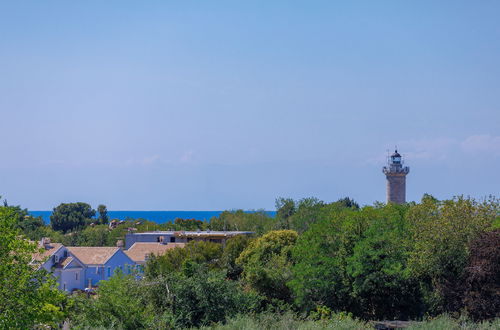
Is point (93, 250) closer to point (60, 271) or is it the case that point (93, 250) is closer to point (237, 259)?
point (60, 271)

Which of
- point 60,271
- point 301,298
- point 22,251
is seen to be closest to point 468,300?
point 301,298

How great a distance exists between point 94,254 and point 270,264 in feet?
102

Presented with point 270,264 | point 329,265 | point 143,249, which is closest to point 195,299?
point 329,265

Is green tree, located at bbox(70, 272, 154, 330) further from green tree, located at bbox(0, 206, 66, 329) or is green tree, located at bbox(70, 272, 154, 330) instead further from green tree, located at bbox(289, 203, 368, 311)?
green tree, located at bbox(289, 203, 368, 311)

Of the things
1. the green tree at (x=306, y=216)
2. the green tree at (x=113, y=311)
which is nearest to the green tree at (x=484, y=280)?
the green tree at (x=113, y=311)

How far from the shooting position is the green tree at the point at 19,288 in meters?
18.2

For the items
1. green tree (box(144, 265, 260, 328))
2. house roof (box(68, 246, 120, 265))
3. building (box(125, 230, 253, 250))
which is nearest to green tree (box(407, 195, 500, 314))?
green tree (box(144, 265, 260, 328))

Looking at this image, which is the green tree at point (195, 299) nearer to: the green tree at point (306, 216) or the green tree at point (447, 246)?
the green tree at point (447, 246)

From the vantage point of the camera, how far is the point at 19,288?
18422 millimetres

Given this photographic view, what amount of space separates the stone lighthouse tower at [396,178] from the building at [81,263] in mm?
31529

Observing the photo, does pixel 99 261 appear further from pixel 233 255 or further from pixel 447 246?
→ pixel 447 246

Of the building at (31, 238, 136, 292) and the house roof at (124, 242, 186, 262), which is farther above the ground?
the house roof at (124, 242, 186, 262)

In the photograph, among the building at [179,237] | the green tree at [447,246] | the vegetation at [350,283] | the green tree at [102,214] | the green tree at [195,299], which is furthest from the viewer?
the green tree at [102,214]

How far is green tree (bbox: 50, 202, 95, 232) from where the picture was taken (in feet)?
419
